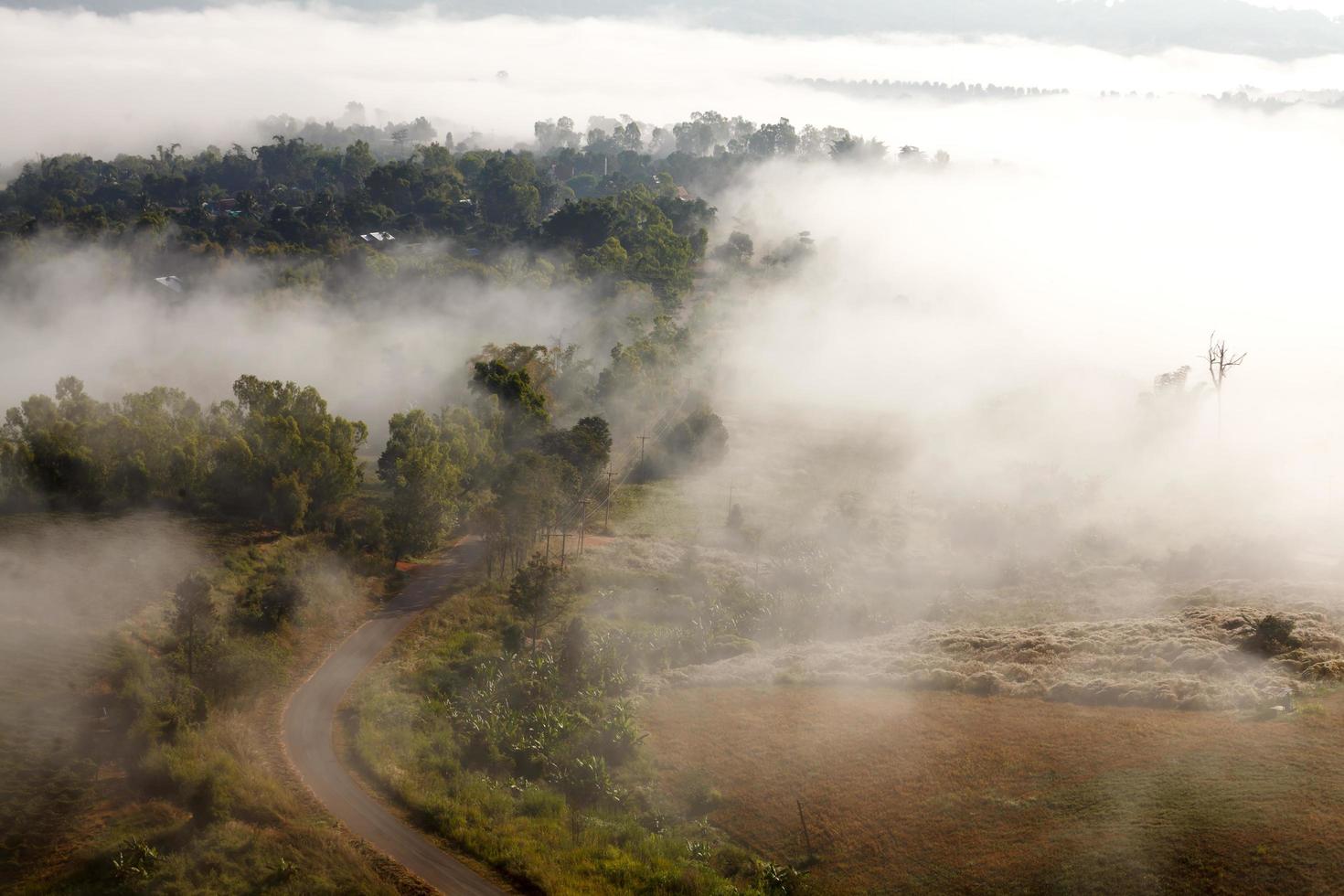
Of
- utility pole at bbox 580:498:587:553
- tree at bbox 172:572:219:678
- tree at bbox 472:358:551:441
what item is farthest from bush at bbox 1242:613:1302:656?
tree at bbox 472:358:551:441

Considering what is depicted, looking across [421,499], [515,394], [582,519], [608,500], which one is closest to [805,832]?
[421,499]

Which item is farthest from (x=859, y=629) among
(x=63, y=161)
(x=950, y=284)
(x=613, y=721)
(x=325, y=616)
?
(x=63, y=161)

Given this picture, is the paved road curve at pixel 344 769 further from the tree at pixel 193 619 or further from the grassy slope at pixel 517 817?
the tree at pixel 193 619

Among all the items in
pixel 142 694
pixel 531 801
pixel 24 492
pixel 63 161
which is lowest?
pixel 531 801

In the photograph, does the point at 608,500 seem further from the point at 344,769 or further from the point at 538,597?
the point at 344,769

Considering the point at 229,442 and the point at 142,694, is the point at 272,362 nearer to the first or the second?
the point at 229,442

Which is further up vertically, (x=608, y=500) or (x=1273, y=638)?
(x=1273, y=638)

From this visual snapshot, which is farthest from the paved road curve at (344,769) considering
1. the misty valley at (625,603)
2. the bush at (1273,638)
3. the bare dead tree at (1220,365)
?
the bare dead tree at (1220,365)

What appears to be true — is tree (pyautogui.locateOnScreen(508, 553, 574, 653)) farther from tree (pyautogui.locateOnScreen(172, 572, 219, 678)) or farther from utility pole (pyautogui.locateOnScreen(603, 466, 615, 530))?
tree (pyautogui.locateOnScreen(172, 572, 219, 678))
